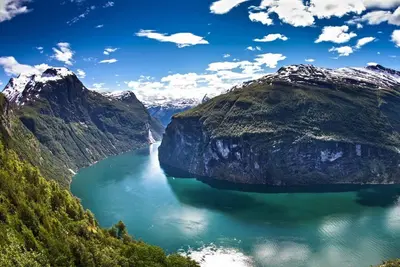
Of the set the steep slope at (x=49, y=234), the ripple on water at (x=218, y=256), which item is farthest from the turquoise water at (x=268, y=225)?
the steep slope at (x=49, y=234)

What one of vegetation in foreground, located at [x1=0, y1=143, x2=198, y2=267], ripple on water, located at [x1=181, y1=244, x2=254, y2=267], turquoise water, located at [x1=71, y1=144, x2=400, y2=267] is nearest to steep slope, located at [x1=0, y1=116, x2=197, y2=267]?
vegetation in foreground, located at [x1=0, y1=143, x2=198, y2=267]

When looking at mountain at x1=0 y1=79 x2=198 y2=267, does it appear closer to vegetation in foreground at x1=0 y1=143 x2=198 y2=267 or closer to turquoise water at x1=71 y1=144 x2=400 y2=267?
vegetation in foreground at x1=0 y1=143 x2=198 y2=267

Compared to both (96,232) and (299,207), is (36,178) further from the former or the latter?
(299,207)

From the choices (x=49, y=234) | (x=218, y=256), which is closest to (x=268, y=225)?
(x=218, y=256)

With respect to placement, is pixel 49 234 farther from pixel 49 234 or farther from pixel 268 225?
pixel 268 225

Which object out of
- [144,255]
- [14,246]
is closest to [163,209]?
[144,255]

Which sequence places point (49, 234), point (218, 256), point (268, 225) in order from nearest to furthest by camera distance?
point (49, 234)
point (218, 256)
point (268, 225)

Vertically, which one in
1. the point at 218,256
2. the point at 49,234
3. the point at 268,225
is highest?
the point at 49,234
